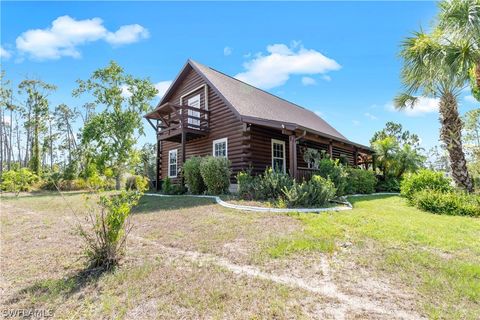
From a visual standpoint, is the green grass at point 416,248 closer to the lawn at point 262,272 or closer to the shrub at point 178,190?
the lawn at point 262,272

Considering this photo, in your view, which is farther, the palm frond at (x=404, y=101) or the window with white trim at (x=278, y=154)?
the window with white trim at (x=278, y=154)

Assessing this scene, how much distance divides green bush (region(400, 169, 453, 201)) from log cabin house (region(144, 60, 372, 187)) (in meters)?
3.69

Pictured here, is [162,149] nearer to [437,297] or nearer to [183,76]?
[183,76]

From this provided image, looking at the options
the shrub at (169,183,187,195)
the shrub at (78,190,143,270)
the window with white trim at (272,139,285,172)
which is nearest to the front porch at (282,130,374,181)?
the window with white trim at (272,139,285,172)

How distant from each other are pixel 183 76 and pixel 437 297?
16.4 m

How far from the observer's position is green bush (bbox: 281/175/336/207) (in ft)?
26.1

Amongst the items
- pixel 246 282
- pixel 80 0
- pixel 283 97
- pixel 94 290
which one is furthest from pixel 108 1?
pixel 283 97

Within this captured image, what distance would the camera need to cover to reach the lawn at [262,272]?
298cm

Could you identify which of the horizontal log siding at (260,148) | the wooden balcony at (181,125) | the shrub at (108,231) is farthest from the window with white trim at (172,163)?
the shrub at (108,231)

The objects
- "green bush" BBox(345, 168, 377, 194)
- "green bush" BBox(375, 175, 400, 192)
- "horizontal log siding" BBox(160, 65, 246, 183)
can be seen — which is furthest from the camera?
"green bush" BBox(375, 175, 400, 192)

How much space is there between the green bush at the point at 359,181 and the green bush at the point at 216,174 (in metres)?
5.99

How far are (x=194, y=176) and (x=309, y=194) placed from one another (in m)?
5.85

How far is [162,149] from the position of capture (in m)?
18.1

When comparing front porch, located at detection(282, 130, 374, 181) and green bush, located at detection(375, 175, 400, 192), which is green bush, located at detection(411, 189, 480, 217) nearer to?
front porch, located at detection(282, 130, 374, 181)
